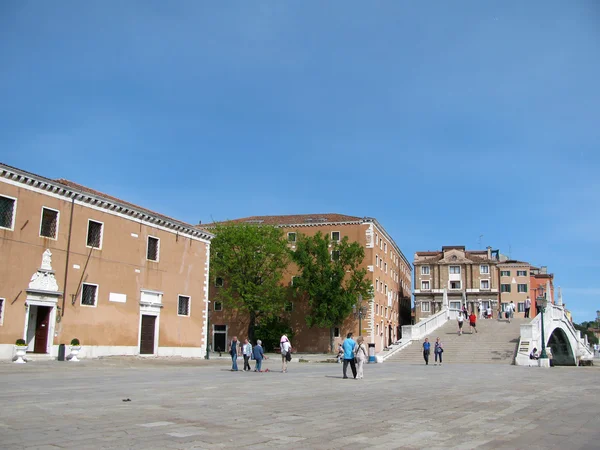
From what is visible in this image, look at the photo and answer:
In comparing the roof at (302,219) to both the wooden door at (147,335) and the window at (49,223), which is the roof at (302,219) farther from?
the window at (49,223)

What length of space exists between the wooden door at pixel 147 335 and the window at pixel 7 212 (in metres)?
9.87

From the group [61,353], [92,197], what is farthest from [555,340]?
[61,353]

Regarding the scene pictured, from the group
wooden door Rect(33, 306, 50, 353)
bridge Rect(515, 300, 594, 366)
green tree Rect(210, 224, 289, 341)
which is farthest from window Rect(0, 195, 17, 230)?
green tree Rect(210, 224, 289, 341)

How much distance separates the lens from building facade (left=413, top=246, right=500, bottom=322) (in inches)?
3187

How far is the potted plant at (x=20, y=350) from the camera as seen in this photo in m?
24.2

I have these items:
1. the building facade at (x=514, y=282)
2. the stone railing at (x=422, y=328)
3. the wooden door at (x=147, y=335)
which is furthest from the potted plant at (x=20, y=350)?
the building facade at (x=514, y=282)

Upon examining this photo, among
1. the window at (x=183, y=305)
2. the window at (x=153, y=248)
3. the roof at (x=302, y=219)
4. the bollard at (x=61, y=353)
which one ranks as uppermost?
the roof at (x=302, y=219)

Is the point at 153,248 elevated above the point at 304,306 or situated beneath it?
elevated above

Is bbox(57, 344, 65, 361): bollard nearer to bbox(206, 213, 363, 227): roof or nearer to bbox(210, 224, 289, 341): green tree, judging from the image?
bbox(210, 224, 289, 341): green tree

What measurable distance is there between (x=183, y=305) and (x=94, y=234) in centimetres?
850

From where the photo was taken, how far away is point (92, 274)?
3003 centimetres

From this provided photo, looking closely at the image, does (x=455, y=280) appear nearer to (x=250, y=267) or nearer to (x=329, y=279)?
Answer: (x=329, y=279)

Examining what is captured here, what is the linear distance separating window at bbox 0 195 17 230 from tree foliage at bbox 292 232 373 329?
32.8m

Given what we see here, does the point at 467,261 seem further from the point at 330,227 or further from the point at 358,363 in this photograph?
the point at 358,363
